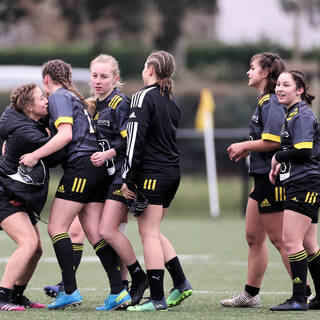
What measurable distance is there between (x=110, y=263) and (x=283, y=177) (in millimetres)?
1549

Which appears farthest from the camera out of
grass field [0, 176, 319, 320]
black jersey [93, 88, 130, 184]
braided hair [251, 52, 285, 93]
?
braided hair [251, 52, 285, 93]

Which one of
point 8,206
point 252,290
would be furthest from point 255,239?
point 8,206

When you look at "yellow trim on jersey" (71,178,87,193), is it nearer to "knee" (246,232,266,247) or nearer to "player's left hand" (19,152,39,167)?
"player's left hand" (19,152,39,167)

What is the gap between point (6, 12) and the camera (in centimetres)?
2772

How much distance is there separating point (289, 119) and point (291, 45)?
88.6ft

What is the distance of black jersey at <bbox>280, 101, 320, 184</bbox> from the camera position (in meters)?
7.29

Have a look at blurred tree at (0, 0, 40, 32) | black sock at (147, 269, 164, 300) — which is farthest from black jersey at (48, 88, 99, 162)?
blurred tree at (0, 0, 40, 32)

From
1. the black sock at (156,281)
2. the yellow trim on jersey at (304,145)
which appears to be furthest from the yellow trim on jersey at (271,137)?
the black sock at (156,281)

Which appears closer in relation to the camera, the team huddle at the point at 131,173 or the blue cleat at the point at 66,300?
the team huddle at the point at 131,173

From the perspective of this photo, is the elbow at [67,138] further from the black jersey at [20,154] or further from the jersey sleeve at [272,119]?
the jersey sleeve at [272,119]

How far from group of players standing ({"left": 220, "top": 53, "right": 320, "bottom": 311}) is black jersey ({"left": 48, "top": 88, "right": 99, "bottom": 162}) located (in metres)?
1.13

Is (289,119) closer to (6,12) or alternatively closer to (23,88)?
(23,88)

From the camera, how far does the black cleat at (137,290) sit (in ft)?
25.3

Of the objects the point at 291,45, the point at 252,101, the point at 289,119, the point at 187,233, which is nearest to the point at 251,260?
the point at 289,119
